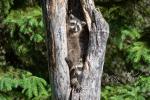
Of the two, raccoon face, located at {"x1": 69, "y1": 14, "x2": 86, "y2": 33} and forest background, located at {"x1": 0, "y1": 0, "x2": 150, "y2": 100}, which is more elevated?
raccoon face, located at {"x1": 69, "y1": 14, "x2": 86, "y2": 33}

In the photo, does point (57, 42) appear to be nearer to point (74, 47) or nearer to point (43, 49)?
point (74, 47)

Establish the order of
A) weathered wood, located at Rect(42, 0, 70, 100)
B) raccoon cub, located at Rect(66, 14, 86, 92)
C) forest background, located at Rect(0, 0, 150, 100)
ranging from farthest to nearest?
forest background, located at Rect(0, 0, 150, 100)
raccoon cub, located at Rect(66, 14, 86, 92)
weathered wood, located at Rect(42, 0, 70, 100)

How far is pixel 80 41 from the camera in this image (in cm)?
337

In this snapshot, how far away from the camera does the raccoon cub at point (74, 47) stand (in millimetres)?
3348

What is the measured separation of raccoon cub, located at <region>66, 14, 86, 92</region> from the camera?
3.35m

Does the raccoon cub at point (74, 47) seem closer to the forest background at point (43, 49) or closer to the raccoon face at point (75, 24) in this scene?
the raccoon face at point (75, 24)

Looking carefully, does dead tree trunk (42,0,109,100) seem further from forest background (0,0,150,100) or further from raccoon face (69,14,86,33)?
forest background (0,0,150,100)

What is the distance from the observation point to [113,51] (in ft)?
18.4

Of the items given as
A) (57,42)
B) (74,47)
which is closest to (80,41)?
(74,47)

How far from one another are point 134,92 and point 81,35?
1433 millimetres

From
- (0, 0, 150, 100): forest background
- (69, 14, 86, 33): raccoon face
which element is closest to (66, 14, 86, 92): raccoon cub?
(69, 14, 86, 33): raccoon face

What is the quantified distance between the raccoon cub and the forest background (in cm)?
123

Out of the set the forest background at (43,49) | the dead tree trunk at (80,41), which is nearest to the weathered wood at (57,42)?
the dead tree trunk at (80,41)

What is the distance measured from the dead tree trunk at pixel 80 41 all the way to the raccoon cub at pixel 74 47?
28mm
